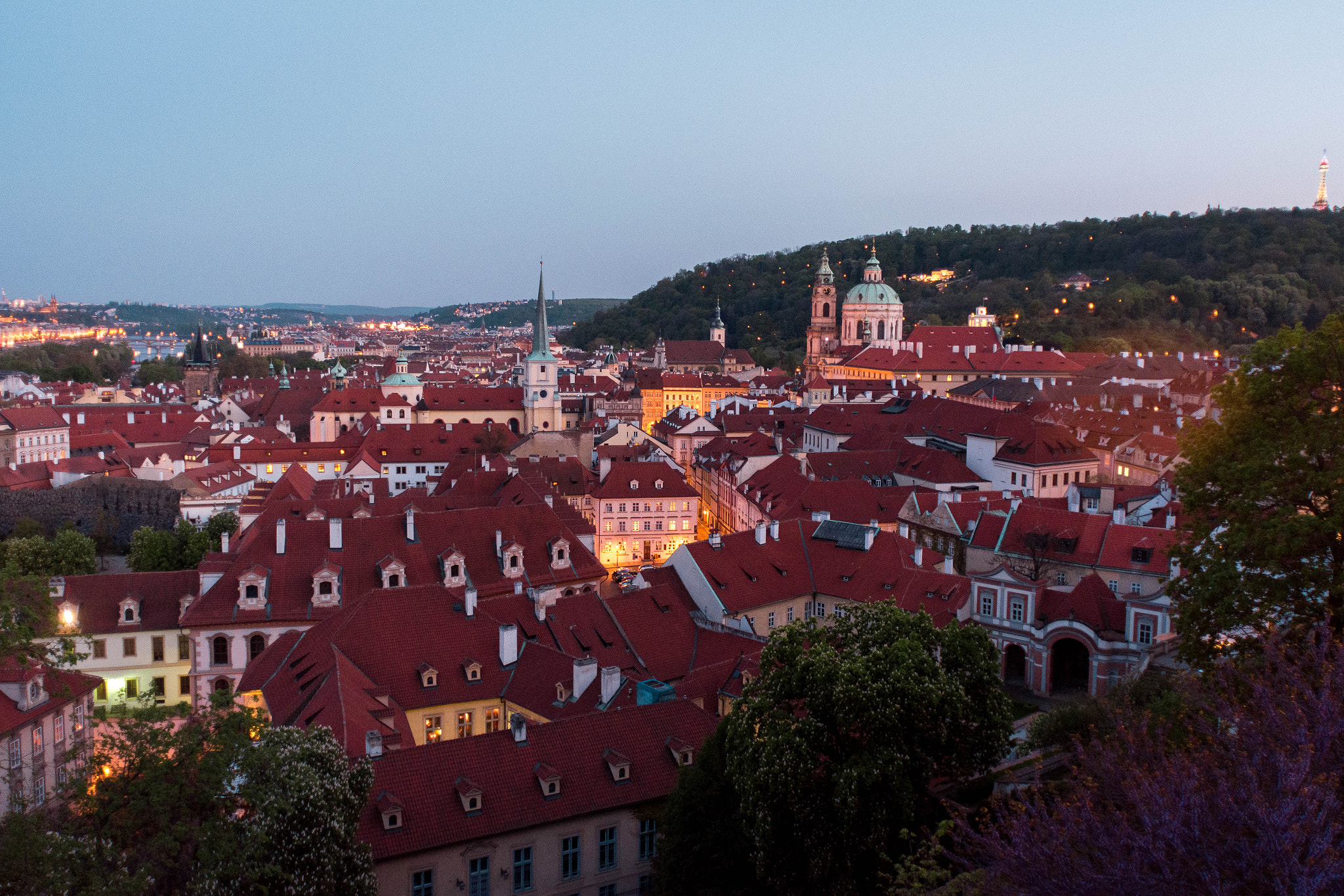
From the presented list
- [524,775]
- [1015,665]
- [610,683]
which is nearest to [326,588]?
[610,683]

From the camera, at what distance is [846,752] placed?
19.7 metres

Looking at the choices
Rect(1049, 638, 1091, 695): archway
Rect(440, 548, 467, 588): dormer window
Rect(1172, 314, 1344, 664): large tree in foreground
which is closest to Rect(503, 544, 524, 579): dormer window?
Rect(440, 548, 467, 588): dormer window

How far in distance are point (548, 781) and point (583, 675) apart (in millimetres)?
5651

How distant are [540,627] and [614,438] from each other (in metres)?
51.6

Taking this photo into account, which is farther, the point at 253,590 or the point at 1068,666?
the point at 1068,666

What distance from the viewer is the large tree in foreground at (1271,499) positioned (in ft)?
63.6

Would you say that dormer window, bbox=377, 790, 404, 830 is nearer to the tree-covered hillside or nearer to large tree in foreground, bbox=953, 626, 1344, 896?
large tree in foreground, bbox=953, 626, 1344, 896

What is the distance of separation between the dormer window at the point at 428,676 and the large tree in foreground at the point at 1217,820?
1993cm

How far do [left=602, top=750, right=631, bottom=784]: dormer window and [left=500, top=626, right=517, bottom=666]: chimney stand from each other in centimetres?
776

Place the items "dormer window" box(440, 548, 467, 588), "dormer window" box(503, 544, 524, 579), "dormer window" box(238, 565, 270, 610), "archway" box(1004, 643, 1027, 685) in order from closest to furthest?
1. "dormer window" box(238, 565, 270, 610)
2. "dormer window" box(440, 548, 467, 588)
3. "archway" box(1004, 643, 1027, 685)
4. "dormer window" box(503, 544, 524, 579)

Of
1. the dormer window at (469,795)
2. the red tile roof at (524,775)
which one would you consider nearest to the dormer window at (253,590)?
the red tile roof at (524,775)

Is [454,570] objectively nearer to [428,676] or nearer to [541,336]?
[428,676]

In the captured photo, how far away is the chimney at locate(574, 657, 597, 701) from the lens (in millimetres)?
29094

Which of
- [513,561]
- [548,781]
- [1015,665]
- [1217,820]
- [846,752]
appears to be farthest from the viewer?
[513,561]
